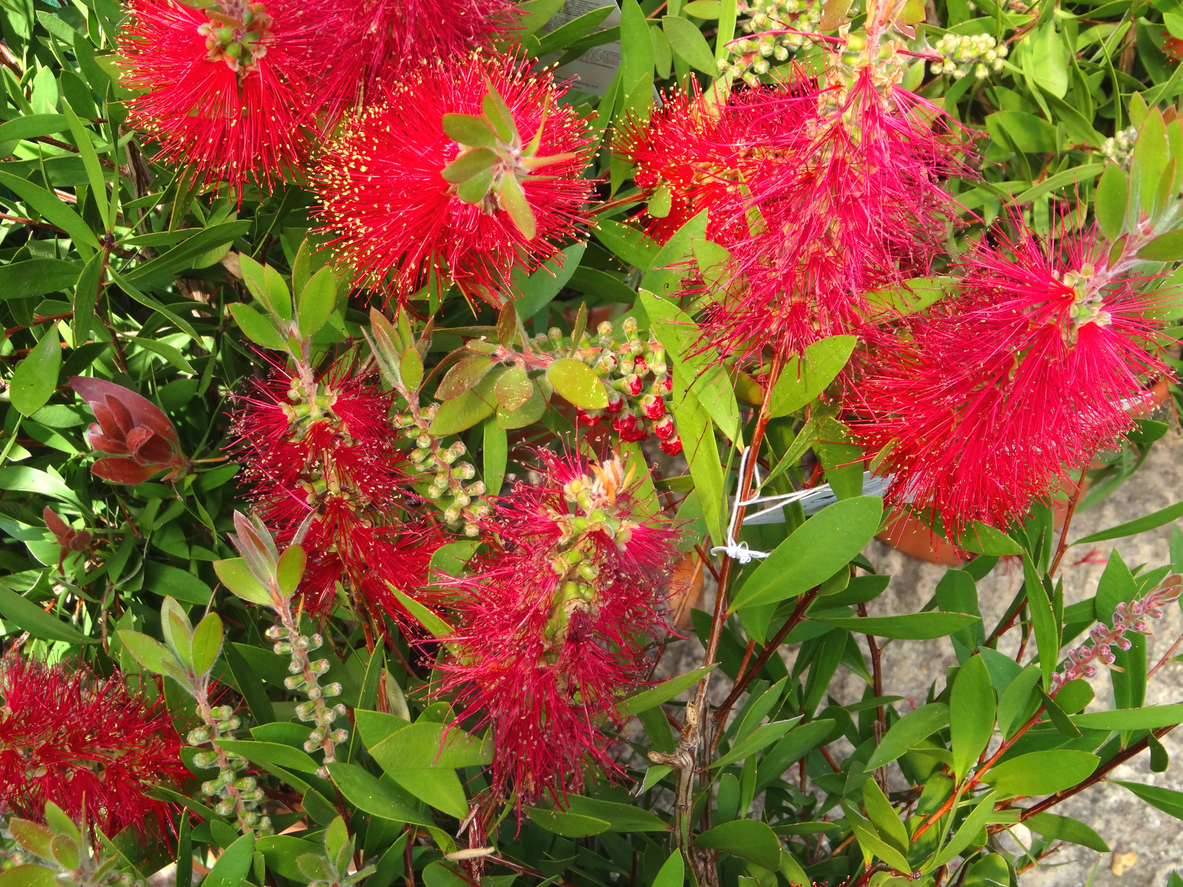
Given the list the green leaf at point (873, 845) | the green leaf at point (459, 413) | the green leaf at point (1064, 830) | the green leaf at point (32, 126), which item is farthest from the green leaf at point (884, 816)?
the green leaf at point (32, 126)

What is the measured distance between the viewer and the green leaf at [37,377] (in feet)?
1.99

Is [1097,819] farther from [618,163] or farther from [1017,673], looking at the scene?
[618,163]

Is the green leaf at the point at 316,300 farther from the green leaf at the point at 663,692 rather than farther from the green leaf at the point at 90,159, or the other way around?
the green leaf at the point at 663,692

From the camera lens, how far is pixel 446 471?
0.54m

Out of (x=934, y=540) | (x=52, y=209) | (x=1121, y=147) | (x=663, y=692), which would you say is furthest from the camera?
(x=934, y=540)

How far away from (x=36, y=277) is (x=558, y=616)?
Result: 466mm

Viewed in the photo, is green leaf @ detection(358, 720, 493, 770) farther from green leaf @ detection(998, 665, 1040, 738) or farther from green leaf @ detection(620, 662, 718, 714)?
green leaf @ detection(998, 665, 1040, 738)

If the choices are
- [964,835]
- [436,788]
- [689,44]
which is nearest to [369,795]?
[436,788]

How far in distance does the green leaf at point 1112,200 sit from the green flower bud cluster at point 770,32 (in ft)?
0.73

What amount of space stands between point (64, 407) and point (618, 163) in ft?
1.60

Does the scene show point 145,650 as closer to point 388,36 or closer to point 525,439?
point 525,439

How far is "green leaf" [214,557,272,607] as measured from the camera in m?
0.45

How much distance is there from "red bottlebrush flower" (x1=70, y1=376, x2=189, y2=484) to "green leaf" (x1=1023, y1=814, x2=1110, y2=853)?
67cm

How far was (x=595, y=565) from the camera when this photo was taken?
1.50ft
